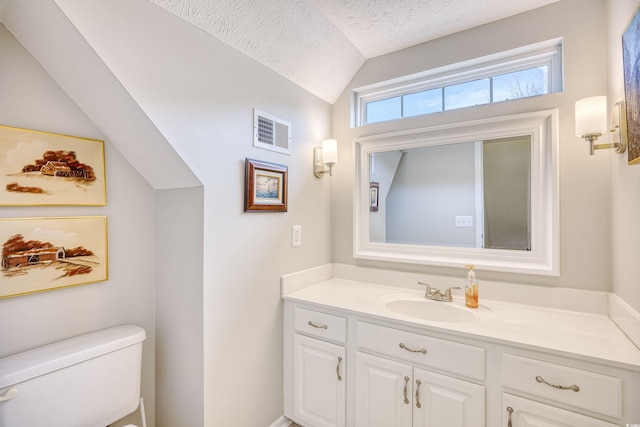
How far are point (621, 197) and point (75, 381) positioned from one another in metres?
2.39

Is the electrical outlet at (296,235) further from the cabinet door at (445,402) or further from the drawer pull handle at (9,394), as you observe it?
the drawer pull handle at (9,394)

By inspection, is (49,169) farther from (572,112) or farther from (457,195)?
(572,112)

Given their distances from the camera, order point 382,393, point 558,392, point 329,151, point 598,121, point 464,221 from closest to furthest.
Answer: point 558,392
point 598,121
point 382,393
point 464,221
point 329,151

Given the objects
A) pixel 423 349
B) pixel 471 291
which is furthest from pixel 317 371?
pixel 471 291

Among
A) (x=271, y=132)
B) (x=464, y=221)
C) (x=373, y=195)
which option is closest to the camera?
(x=271, y=132)

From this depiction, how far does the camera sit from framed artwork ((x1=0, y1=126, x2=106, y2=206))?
1.14 metres

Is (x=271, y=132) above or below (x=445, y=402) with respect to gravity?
above

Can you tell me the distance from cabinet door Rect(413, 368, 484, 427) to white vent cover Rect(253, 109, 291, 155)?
1389mm

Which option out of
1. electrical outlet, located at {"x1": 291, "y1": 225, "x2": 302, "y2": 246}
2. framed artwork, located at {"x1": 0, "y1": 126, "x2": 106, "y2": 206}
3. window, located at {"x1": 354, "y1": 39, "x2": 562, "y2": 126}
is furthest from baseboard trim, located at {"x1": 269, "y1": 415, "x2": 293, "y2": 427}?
window, located at {"x1": 354, "y1": 39, "x2": 562, "y2": 126}

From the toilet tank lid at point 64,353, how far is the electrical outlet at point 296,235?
3.03 ft

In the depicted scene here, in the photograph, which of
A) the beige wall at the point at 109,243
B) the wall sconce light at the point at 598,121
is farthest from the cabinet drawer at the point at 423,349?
the beige wall at the point at 109,243

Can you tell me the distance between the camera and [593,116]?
1.23 m

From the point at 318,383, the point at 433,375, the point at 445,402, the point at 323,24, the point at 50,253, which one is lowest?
the point at 318,383

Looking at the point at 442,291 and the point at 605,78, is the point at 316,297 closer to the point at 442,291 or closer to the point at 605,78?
the point at 442,291
